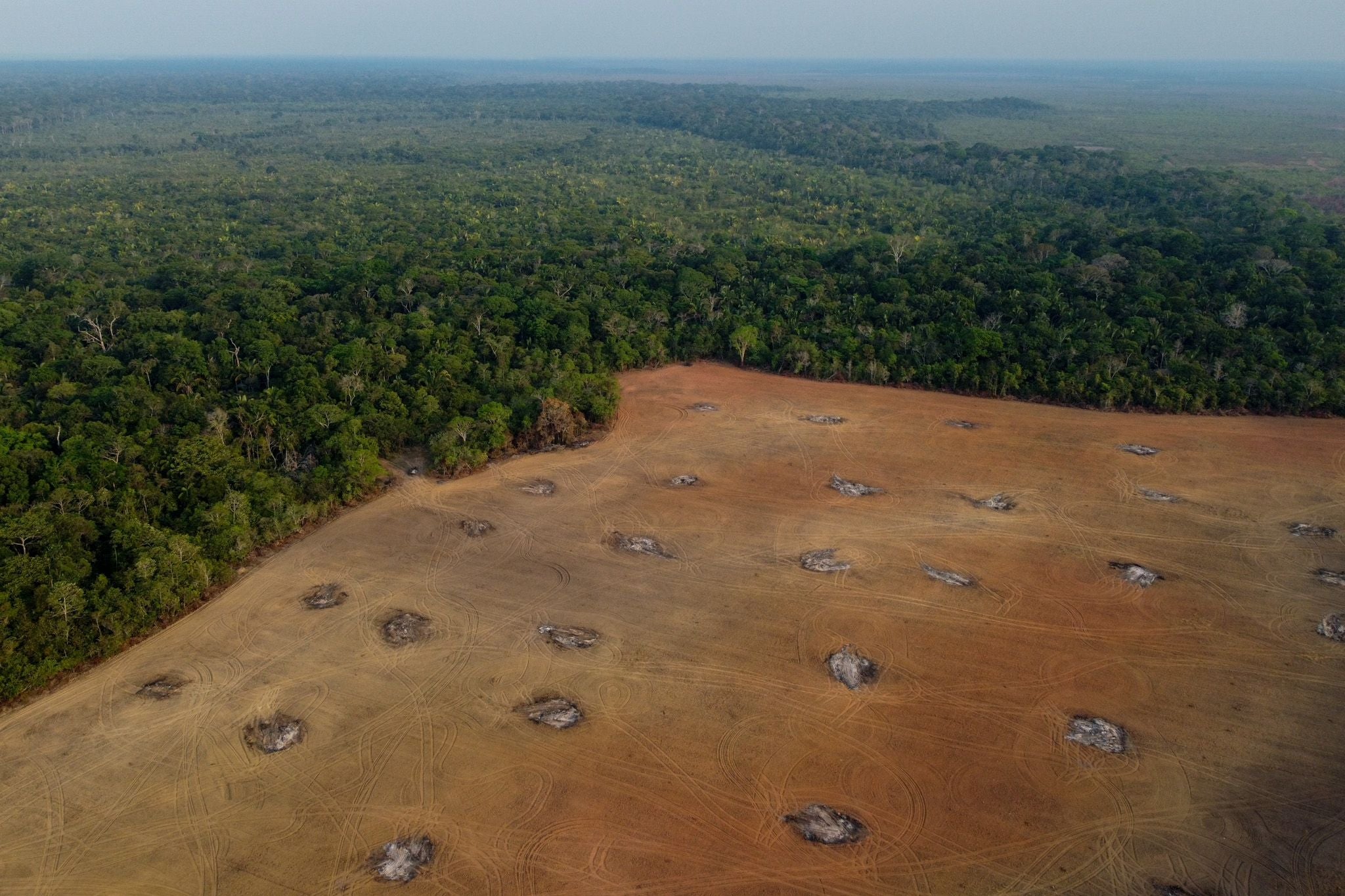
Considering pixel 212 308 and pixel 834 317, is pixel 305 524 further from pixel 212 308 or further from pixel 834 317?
pixel 834 317

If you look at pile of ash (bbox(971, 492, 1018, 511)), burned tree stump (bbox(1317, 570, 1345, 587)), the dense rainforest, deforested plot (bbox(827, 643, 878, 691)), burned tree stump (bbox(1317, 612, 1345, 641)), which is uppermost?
the dense rainforest

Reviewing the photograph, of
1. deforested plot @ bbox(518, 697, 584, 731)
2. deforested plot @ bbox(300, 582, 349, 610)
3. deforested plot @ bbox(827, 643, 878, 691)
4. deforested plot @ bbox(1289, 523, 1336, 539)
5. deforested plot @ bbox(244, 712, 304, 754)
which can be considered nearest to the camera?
deforested plot @ bbox(244, 712, 304, 754)

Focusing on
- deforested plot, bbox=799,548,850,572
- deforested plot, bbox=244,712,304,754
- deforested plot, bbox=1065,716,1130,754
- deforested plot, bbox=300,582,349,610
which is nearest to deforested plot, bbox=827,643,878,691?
deforested plot, bbox=799,548,850,572

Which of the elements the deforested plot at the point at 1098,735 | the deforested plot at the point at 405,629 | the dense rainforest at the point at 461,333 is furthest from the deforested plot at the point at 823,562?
the dense rainforest at the point at 461,333

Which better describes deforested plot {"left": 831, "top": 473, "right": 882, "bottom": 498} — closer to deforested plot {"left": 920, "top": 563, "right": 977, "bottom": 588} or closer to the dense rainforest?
deforested plot {"left": 920, "top": 563, "right": 977, "bottom": 588}

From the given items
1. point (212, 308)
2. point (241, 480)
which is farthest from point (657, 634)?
point (212, 308)

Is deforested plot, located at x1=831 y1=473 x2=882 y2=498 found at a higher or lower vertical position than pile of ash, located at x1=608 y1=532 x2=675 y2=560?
higher
